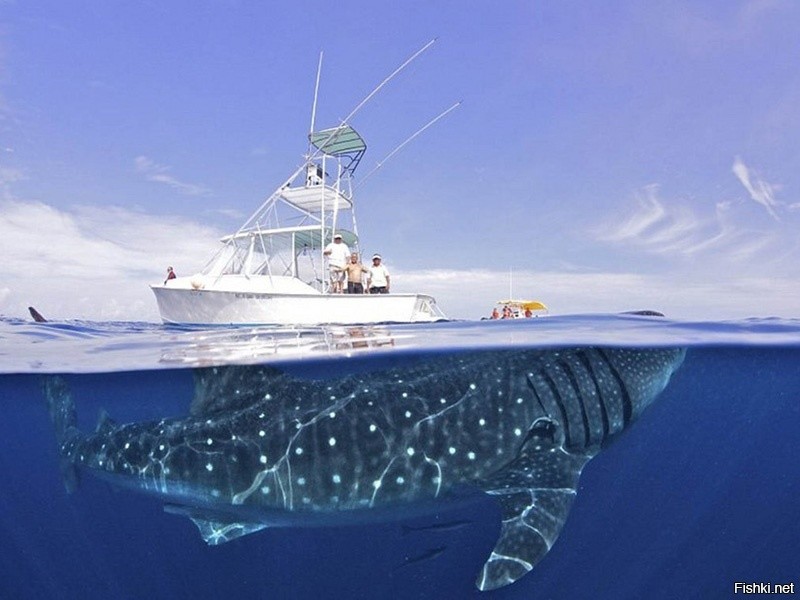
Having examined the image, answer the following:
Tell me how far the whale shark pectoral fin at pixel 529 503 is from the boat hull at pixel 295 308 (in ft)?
44.0

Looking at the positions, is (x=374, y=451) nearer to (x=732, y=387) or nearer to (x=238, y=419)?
A: (x=238, y=419)

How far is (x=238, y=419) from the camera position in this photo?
4617 millimetres

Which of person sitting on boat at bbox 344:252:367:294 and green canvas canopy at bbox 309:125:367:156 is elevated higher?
green canvas canopy at bbox 309:125:367:156

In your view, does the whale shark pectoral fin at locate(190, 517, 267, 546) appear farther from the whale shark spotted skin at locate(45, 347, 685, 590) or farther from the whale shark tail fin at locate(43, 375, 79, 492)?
the whale shark tail fin at locate(43, 375, 79, 492)

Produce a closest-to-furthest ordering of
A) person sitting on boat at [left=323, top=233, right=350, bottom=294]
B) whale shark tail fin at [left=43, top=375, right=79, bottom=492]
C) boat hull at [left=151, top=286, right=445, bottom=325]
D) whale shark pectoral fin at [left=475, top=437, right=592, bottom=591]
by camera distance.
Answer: whale shark pectoral fin at [left=475, top=437, right=592, bottom=591]
whale shark tail fin at [left=43, top=375, right=79, bottom=492]
boat hull at [left=151, top=286, right=445, bottom=325]
person sitting on boat at [left=323, top=233, right=350, bottom=294]

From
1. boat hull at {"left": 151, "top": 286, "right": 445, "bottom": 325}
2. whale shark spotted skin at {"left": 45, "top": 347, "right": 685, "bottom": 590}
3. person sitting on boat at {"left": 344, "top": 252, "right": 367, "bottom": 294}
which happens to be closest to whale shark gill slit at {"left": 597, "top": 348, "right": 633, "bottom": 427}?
whale shark spotted skin at {"left": 45, "top": 347, "right": 685, "bottom": 590}

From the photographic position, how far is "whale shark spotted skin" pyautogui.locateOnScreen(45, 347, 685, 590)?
434 centimetres

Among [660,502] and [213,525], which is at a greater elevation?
[213,525]

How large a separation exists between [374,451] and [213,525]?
162 cm

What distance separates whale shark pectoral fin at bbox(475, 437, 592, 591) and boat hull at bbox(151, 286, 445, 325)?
13421mm

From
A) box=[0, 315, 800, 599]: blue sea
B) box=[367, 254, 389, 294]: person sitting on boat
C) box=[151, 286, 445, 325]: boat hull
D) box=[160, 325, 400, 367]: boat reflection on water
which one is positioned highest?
box=[367, 254, 389, 294]: person sitting on boat

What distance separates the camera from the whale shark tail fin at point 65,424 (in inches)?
206

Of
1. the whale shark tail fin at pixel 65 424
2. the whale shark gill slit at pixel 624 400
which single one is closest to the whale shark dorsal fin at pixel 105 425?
the whale shark tail fin at pixel 65 424

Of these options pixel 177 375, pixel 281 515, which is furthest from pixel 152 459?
pixel 177 375
